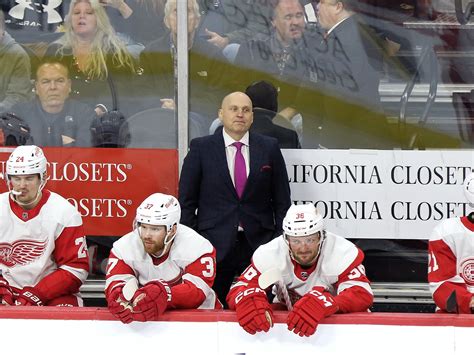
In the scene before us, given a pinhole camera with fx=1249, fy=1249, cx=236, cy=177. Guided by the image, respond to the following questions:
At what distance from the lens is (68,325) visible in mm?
4957

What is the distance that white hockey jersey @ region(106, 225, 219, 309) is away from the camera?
5.32m

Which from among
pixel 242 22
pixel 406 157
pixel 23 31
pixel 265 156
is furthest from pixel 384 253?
pixel 23 31

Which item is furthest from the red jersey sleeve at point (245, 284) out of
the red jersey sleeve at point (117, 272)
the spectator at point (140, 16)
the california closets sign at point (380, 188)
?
the spectator at point (140, 16)

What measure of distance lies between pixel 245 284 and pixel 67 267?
3.20 ft

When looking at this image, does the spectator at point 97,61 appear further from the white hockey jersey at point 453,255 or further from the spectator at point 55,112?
the white hockey jersey at point 453,255

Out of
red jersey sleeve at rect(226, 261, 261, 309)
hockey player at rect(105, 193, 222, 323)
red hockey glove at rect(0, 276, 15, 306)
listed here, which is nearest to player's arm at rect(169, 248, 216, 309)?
hockey player at rect(105, 193, 222, 323)

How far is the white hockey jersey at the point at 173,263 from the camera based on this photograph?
17.5 feet

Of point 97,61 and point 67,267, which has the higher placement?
point 97,61

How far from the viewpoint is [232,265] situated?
20.2 feet

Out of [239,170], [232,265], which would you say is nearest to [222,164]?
[239,170]

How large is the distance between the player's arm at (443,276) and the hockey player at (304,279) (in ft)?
1.06

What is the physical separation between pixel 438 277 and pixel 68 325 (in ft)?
5.26

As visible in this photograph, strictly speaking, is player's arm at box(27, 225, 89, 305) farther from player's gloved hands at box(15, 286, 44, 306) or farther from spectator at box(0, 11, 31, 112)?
spectator at box(0, 11, 31, 112)

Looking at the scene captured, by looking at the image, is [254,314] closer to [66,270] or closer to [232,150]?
[66,270]
